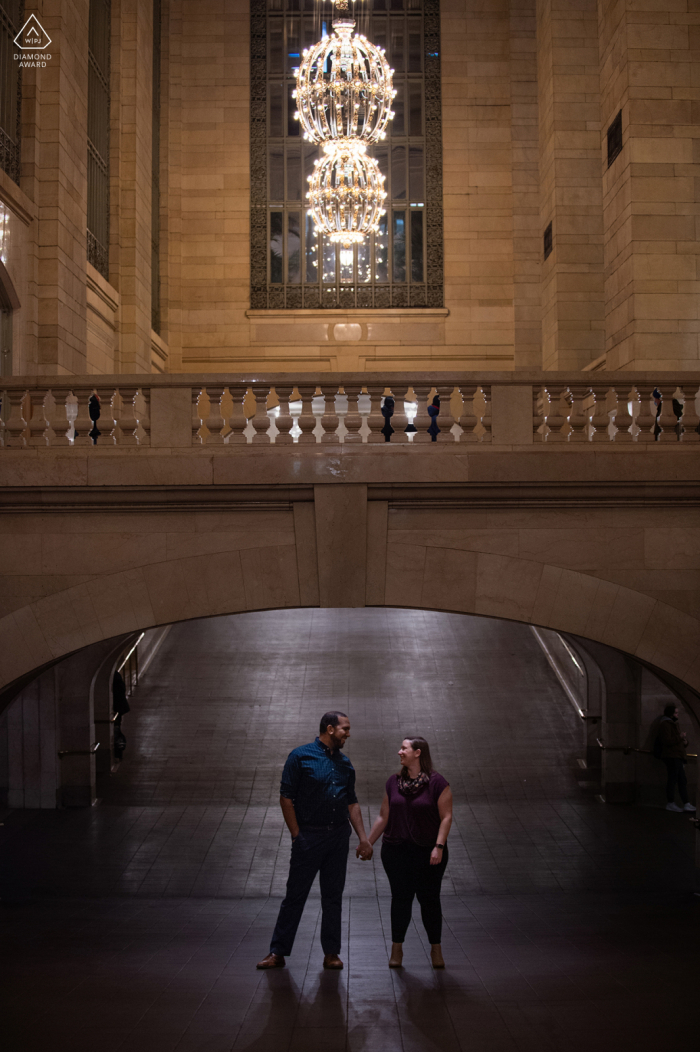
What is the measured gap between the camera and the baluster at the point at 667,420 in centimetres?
757

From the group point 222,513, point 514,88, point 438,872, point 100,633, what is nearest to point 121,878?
point 100,633

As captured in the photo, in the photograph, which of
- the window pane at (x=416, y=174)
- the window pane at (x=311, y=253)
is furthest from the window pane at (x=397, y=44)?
the window pane at (x=311, y=253)

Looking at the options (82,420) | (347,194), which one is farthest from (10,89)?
(82,420)

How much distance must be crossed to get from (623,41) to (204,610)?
868cm

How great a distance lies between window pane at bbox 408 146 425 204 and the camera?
73.8 feet

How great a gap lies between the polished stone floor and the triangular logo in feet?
29.8

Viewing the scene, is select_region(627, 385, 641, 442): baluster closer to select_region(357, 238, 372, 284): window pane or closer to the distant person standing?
the distant person standing

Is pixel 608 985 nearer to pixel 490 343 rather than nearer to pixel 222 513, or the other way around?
pixel 222 513

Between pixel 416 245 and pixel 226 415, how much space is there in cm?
1607

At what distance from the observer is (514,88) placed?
21.8 metres

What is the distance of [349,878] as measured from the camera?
9422 millimetres

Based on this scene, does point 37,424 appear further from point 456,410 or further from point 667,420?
point 667,420

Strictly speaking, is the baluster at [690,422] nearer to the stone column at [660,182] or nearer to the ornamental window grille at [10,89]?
the stone column at [660,182]

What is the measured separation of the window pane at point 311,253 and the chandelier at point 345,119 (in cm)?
674
